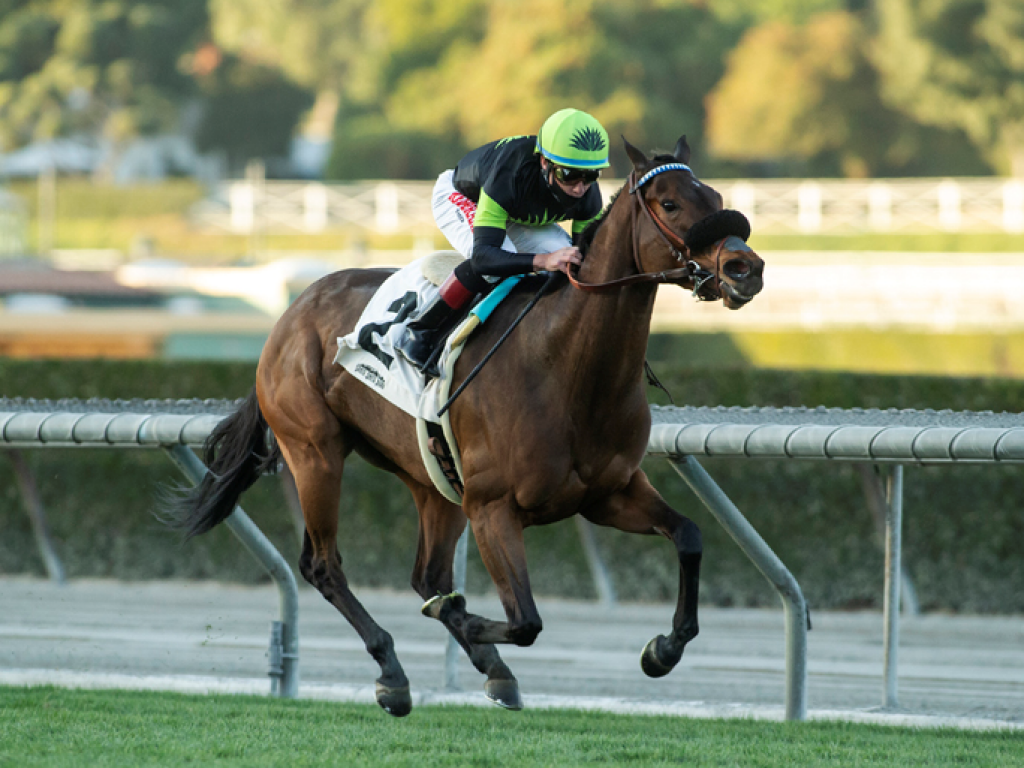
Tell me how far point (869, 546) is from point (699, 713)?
320 cm

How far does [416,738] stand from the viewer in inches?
177

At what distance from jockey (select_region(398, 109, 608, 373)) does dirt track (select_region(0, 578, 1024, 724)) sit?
168 centimetres

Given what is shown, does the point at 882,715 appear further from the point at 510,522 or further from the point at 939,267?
the point at 939,267

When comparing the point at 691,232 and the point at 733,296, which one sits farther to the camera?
the point at 691,232

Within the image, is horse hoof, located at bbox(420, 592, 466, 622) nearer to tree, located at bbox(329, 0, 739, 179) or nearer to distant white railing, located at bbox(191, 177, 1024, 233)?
distant white railing, located at bbox(191, 177, 1024, 233)

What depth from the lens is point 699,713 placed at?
5266mm

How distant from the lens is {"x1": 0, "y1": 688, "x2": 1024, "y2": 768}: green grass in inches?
161

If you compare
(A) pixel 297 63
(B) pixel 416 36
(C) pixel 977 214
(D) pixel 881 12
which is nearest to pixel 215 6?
(A) pixel 297 63

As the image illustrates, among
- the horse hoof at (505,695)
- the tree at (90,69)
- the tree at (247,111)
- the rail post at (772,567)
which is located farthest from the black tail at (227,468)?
the tree at (247,111)

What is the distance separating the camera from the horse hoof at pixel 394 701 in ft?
15.7

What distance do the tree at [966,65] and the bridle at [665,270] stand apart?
1371 inches

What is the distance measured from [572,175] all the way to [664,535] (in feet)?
3.45

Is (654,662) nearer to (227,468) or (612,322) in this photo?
(612,322)

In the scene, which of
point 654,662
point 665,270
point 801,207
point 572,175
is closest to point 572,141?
point 572,175
